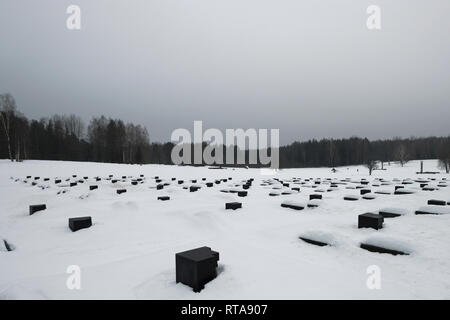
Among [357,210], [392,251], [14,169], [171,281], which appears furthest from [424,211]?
[14,169]

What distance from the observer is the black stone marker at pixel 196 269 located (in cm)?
283

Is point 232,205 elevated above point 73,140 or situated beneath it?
situated beneath

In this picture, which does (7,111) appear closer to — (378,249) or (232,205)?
(232,205)

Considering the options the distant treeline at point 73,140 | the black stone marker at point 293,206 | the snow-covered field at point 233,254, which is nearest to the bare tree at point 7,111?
the distant treeline at point 73,140

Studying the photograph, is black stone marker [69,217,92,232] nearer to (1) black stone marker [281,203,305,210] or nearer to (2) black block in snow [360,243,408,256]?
(1) black stone marker [281,203,305,210]

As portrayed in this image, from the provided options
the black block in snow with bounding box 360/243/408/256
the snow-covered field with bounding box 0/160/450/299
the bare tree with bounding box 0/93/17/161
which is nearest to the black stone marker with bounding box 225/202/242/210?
the snow-covered field with bounding box 0/160/450/299

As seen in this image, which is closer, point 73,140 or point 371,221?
point 371,221

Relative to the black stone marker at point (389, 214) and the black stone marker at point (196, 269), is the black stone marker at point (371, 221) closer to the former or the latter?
the black stone marker at point (389, 214)

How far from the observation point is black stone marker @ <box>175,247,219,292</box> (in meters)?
2.83

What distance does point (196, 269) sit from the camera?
2.81 meters

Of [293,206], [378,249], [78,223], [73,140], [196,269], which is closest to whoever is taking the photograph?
[196,269]

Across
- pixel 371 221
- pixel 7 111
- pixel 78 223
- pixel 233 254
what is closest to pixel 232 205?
pixel 233 254
